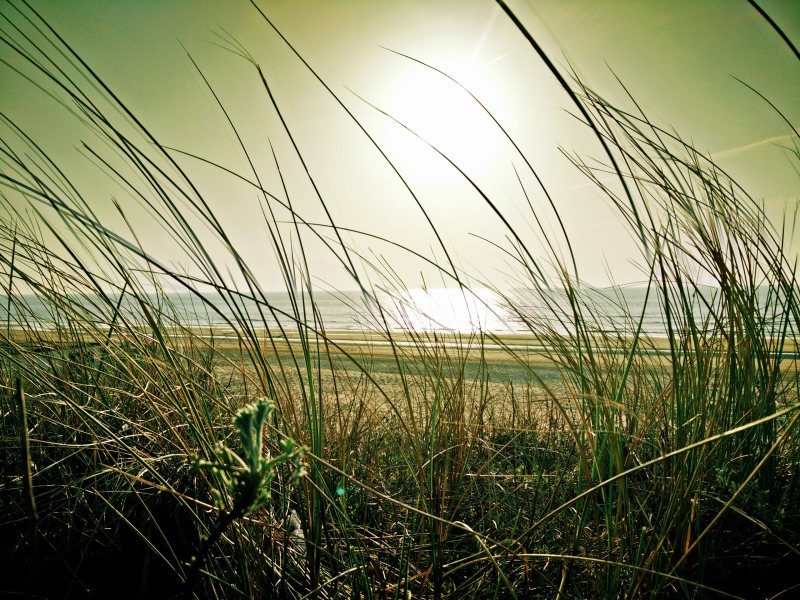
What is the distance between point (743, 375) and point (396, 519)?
2.60 feet

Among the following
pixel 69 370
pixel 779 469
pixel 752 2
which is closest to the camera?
pixel 752 2

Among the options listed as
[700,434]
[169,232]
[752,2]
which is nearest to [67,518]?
[169,232]

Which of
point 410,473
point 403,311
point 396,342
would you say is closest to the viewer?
point 410,473

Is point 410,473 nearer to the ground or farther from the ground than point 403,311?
nearer to the ground

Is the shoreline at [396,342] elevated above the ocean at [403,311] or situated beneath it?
situated beneath

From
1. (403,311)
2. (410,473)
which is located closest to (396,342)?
(403,311)

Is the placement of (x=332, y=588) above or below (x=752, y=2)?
below

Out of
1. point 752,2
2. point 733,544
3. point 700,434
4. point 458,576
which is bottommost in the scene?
point 458,576

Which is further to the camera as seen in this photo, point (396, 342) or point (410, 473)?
point (396, 342)

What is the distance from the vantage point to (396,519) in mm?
997

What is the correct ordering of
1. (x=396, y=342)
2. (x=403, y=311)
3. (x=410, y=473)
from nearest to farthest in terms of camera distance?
(x=410, y=473)
(x=403, y=311)
(x=396, y=342)

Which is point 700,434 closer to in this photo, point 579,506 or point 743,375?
point 743,375

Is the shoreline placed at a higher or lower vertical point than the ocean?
lower

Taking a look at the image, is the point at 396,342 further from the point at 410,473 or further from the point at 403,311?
the point at 410,473
